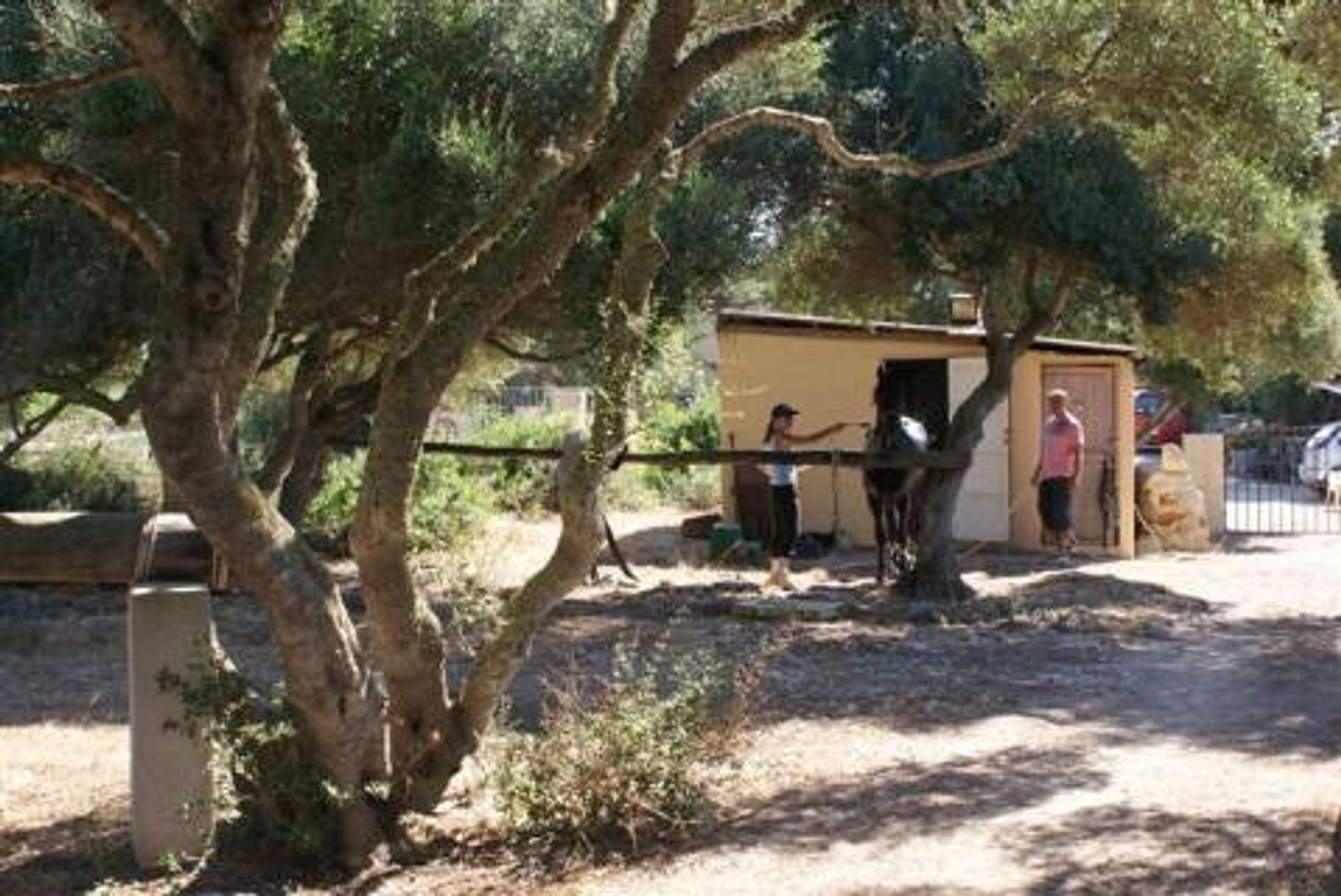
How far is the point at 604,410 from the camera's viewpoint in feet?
22.6

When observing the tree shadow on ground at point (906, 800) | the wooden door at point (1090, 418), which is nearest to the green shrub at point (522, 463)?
the wooden door at point (1090, 418)

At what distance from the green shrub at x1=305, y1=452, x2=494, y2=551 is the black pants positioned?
324 centimetres

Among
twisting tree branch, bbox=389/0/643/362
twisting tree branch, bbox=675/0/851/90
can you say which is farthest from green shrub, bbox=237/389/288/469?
twisting tree branch, bbox=675/0/851/90

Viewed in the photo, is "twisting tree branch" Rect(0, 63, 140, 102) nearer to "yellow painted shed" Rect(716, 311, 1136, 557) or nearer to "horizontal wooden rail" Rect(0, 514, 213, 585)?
"horizontal wooden rail" Rect(0, 514, 213, 585)

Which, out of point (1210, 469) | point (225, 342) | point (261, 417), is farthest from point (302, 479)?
point (1210, 469)

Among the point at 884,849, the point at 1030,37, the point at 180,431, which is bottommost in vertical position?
the point at 884,849

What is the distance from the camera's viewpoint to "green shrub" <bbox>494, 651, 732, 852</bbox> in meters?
6.75

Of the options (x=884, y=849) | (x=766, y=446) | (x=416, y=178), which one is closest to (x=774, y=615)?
(x=766, y=446)

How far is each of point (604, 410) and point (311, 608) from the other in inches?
56.0

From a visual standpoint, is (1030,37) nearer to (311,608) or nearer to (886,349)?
(311,608)

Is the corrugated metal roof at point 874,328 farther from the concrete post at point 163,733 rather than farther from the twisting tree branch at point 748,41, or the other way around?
the concrete post at point 163,733

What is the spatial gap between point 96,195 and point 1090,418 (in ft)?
49.5

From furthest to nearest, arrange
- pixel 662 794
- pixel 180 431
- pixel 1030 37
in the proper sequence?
pixel 1030 37, pixel 662 794, pixel 180 431

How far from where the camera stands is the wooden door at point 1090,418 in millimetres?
19469
